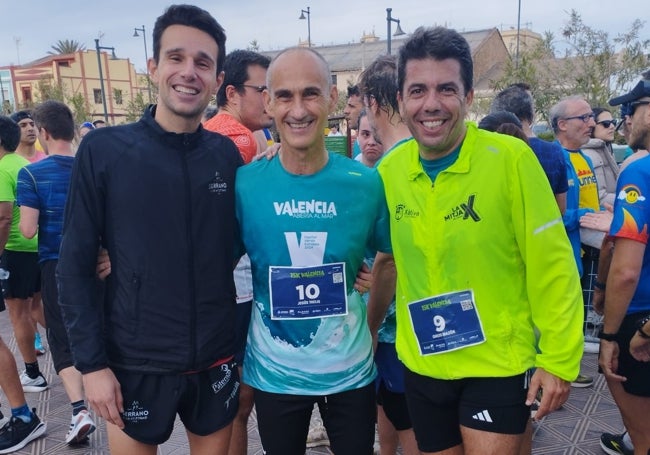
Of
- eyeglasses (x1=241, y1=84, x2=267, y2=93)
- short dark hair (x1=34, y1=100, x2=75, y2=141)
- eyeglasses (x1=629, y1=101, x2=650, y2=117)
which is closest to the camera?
eyeglasses (x1=629, y1=101, x2=650, y2=117)

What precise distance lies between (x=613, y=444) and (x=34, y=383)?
14.9ft

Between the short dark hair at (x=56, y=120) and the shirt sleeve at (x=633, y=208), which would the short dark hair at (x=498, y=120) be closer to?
the shirt sleeve at (x=633, y=208)

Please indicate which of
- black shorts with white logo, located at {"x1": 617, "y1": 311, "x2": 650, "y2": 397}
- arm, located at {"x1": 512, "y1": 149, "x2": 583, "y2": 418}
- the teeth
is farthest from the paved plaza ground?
the teeth

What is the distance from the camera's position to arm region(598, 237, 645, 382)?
7.61 ft

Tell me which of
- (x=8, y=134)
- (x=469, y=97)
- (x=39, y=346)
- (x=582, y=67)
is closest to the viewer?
(x=469, y=97)

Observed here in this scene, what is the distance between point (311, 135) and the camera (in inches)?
81.2

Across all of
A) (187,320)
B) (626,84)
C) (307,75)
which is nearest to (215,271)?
(187,320)

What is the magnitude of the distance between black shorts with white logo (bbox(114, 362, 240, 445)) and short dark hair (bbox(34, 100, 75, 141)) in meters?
2.54

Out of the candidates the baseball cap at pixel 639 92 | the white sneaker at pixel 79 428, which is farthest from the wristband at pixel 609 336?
the white sneaker at pixel 79 428

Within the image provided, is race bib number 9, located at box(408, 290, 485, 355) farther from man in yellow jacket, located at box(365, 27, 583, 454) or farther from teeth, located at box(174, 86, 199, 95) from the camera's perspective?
teeth, located at box(174, 86, 199, 95)

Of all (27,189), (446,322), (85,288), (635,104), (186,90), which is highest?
(186,90)

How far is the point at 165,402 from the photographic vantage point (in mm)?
2012

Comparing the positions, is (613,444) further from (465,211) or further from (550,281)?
(465,211)

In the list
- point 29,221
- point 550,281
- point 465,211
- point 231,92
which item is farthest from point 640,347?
point 29,221
